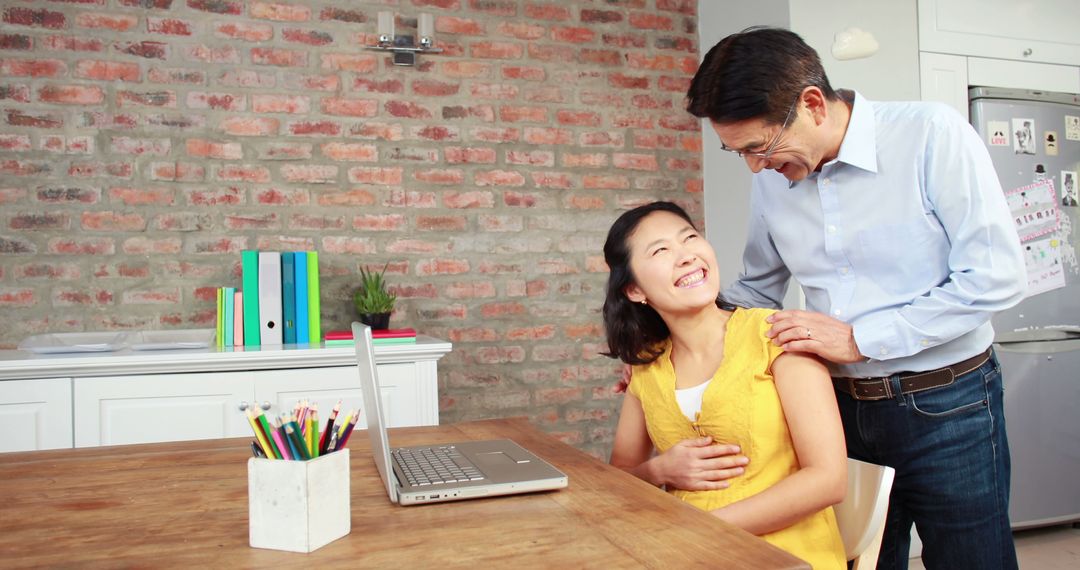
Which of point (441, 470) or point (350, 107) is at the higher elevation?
point (350, 107)

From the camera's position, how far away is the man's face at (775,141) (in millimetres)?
1413

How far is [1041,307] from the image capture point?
121 inches

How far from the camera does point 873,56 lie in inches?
114

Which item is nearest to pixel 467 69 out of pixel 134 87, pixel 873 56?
pixel 134 87

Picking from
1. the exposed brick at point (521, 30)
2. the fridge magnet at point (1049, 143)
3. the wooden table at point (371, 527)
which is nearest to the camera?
the wooden table at point (371, 527)

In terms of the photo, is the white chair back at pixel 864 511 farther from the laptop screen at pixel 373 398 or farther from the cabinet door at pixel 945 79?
the cabinet door at pixel 945 79

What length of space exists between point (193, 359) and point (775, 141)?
1813mm

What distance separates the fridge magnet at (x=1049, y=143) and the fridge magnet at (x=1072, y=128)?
0.25 ft

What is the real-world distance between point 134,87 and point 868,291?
259cm

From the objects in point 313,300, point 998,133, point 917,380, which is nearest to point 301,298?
point 313,300

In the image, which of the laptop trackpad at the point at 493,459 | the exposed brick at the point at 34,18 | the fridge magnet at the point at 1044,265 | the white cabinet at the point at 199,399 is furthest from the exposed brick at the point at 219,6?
the fridge magnet at the point at 1044,265

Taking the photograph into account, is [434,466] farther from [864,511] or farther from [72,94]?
[72,94]

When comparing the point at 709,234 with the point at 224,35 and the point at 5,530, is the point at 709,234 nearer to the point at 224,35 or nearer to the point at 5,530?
the point at 224,35

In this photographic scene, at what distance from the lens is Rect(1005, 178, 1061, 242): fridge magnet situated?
3.03 metres
